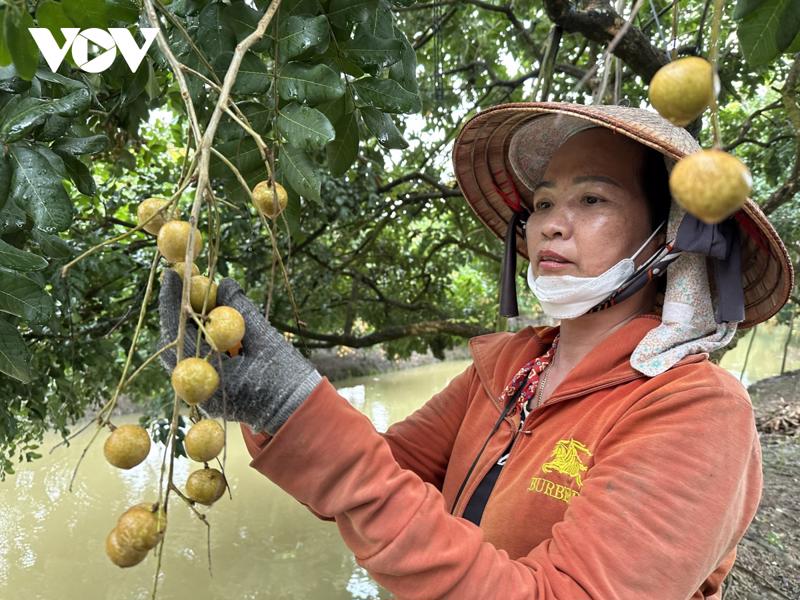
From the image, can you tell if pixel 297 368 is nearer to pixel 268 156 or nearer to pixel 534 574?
pixel 268 156

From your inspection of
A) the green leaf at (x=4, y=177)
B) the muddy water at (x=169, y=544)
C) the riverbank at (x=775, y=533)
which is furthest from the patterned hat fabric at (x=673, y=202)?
the muddy water at (x=169, y=544)

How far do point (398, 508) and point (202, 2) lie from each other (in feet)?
2.61

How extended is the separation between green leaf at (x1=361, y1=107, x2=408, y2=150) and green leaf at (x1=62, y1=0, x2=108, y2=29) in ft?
1.47

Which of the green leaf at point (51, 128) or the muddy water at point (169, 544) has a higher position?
the green leaf at point (51, 128)

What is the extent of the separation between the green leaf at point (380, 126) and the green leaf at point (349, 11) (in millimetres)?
163

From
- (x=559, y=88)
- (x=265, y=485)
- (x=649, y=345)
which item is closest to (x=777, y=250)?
(x=649, y=345)

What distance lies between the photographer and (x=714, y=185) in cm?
39

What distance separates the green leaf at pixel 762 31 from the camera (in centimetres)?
68

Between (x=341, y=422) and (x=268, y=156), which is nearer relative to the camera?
(x=268, y=156)

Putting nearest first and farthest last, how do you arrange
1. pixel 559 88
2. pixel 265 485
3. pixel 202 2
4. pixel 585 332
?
pixel 202 2
pixel 585 332
pixel 559 88
pixel 265 485

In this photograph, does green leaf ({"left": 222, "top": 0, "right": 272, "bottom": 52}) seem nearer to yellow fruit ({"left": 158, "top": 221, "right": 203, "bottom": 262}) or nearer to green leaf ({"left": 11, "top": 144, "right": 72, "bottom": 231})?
green leaf ({"left": 11, "top": 144, "right": 72, "bottom": 231})

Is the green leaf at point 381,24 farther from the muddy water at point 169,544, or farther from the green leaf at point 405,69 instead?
the muddy water at point 169,544

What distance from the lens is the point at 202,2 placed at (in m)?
0.97

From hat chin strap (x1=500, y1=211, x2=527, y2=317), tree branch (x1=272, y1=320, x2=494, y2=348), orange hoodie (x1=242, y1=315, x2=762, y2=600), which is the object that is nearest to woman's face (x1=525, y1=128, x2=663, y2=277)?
orange hoodie (x1=242, y1=315, x2=762, y2=600)
